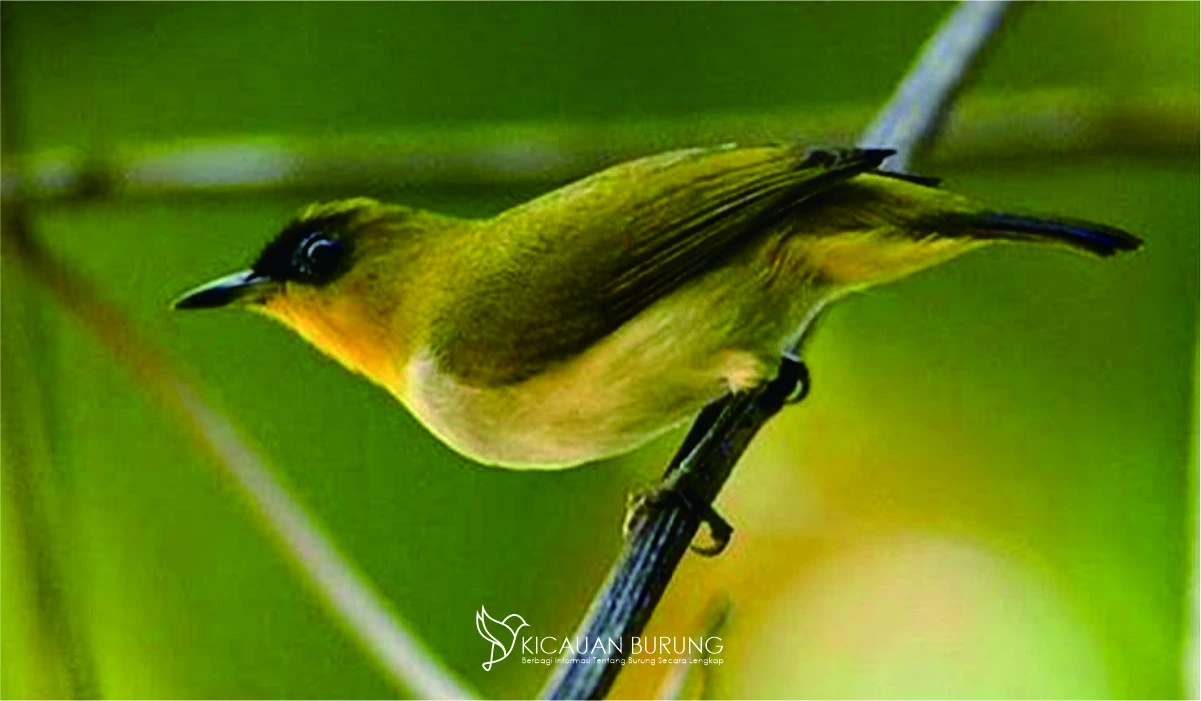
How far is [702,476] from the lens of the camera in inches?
44.5

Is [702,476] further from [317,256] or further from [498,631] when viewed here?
[317,256]

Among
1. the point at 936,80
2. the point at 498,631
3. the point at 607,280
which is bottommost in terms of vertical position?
the point at 498,631

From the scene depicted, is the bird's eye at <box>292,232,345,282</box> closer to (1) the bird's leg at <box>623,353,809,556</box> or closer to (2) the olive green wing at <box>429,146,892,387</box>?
(2) the olive green wing at <box>429,146,892,387</box>

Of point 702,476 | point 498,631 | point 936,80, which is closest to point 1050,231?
point 936,80

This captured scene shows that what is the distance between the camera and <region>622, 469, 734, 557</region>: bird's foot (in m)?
1.12

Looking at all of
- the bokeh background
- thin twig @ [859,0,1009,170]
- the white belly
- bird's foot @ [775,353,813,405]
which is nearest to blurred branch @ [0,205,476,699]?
the bokeh background

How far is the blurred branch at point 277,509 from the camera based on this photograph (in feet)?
3.78

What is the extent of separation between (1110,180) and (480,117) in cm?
37

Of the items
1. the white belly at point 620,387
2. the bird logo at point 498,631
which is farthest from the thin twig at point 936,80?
the bird logo at point 498,631

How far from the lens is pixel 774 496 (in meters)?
1.15

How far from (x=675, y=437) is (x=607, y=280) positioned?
0.12 metres

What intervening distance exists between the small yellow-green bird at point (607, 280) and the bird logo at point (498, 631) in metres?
0.11

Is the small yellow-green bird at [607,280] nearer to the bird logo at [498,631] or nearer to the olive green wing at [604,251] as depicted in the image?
the olive green wing at [604,251]

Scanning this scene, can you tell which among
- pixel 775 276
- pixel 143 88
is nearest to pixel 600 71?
pixel 775 276
